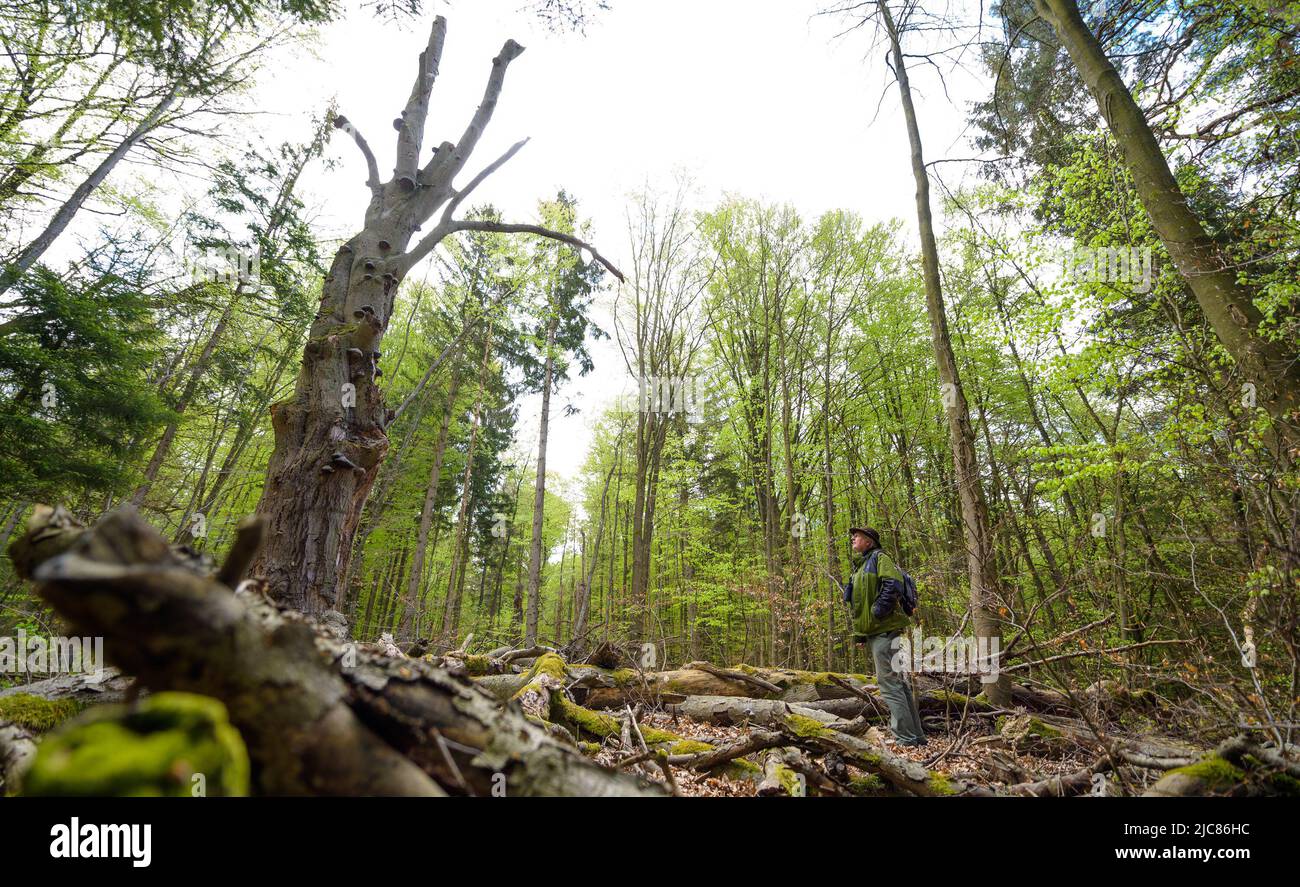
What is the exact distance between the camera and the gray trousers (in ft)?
16.1

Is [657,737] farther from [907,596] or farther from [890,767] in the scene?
[907,596]

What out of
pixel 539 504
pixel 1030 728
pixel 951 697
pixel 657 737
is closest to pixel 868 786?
pixel 657 737

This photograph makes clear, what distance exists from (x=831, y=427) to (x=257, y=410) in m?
16.4

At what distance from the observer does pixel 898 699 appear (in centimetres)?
498

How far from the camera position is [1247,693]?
3.21 meters

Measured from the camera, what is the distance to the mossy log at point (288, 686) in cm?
66

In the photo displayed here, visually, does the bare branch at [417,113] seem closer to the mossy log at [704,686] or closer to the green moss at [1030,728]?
the mossy log at [704,686]

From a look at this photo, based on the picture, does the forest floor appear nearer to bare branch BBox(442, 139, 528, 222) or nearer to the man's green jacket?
the man's green jacket

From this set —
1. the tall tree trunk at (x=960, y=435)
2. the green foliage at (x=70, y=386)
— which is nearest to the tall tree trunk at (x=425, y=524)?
the green foliage at (x=70, y=386)

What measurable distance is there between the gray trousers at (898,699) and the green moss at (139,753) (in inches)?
223

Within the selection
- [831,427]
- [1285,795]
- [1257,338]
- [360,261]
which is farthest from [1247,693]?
[831,427]

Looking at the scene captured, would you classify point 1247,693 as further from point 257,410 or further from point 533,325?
point 257,410

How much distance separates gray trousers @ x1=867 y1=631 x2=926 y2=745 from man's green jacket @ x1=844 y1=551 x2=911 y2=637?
0.59ft
